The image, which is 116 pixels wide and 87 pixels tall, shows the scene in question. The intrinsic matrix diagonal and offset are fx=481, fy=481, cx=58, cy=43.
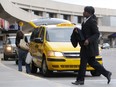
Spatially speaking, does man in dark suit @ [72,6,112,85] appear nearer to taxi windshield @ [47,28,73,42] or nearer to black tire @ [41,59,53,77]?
black tire @ [41,59,53,77]

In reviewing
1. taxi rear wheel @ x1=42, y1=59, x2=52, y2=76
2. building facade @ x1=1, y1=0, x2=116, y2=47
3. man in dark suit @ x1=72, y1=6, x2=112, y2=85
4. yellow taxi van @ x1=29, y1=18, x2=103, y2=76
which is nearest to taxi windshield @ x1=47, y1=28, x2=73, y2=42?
yellow taxi van @ x1=29, y1=18, x2=103, y2=76

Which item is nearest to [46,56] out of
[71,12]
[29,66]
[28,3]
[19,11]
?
[29,66]

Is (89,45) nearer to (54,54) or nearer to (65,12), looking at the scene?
(54,54)

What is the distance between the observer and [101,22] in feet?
378

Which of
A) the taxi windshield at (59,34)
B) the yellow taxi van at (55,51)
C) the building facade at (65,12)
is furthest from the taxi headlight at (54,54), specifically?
the building facade at (65,12)

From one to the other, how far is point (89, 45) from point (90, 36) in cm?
25

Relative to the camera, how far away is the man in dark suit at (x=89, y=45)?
12383 millimetres

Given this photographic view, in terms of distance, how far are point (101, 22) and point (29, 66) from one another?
9860 centimetres

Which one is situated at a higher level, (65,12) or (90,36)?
(90,36)

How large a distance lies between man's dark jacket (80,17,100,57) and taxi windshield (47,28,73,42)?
13.0 feet

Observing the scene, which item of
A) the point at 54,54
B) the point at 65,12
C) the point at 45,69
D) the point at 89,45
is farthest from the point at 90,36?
the point at 65,12

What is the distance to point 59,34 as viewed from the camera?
1683 centimetres

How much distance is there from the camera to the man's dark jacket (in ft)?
40.6

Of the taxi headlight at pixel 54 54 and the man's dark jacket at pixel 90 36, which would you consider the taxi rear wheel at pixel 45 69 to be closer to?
the taxi headlight at pixel 54 54
